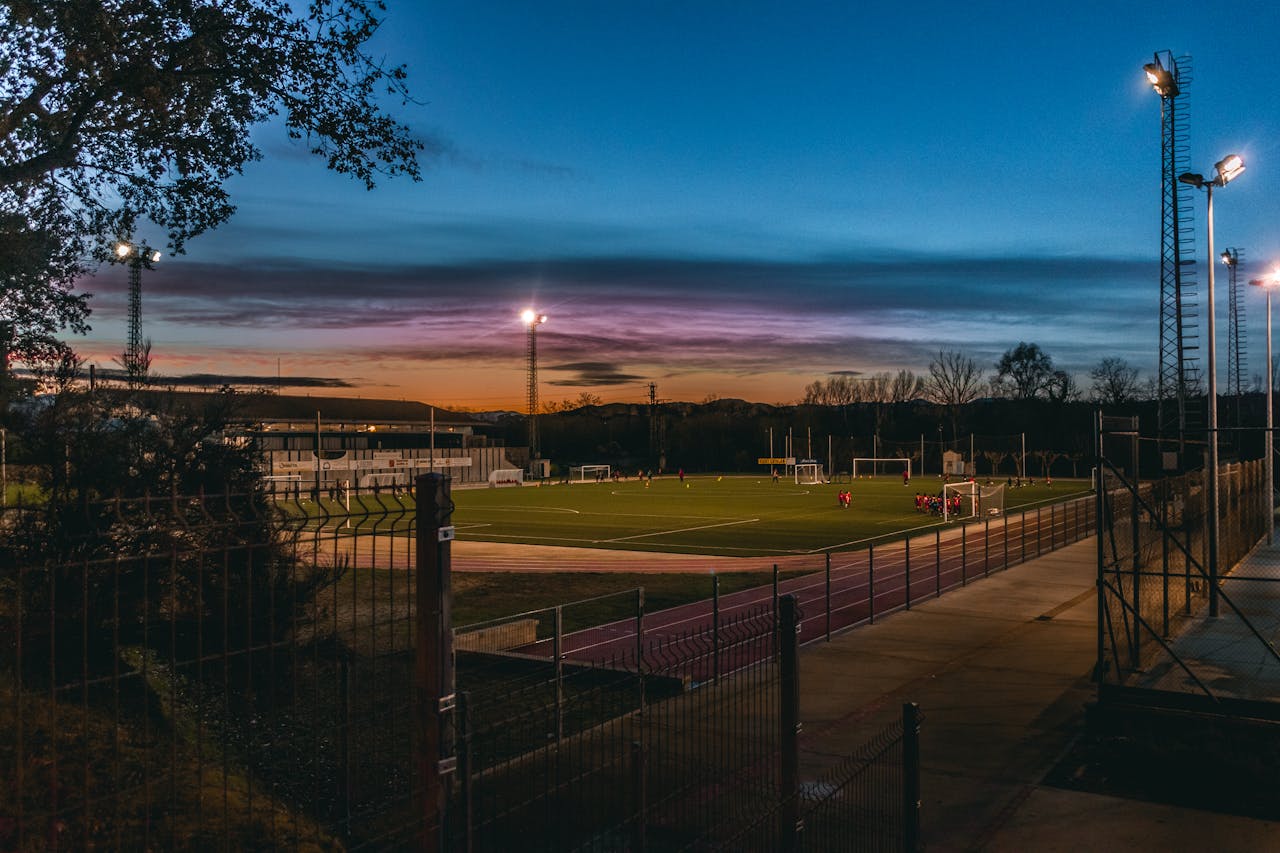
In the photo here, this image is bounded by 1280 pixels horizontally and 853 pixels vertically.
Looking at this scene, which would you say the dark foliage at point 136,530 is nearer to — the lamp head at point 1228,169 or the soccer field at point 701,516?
the lamp head at point 1228,169

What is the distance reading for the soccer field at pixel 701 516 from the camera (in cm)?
3572

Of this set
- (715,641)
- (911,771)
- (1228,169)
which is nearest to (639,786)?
(715,641)

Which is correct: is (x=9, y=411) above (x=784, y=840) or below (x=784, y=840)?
above

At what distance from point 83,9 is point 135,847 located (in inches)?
322

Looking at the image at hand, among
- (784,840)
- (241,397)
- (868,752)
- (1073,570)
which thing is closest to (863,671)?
(868,752)

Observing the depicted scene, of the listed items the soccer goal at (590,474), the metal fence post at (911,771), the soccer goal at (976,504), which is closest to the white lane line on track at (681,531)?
the soccer goal at (976,504)

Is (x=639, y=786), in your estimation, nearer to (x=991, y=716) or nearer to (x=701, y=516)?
(x=991, y=716)

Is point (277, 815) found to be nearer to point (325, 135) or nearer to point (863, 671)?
point (325, 135)

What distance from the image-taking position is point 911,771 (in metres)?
6.58

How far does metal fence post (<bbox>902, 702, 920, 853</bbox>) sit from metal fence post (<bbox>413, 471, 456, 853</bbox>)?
3016 millimetres

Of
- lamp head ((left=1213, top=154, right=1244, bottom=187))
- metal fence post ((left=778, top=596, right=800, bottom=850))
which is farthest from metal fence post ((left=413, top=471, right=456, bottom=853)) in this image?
lamp head ((left=1213, top=154, right=1244, bottom=187))

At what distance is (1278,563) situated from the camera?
77.9 ft

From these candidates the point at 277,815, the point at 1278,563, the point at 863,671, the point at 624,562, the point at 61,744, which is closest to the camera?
the point at 61,744

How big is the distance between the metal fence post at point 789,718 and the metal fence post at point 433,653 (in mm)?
2379
